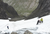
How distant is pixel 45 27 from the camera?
1159 centimetres

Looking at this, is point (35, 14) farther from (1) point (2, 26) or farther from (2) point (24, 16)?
(1) point (2, 26)

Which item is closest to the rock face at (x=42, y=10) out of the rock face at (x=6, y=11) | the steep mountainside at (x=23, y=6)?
the steep mountainside at (x=23, y=6)

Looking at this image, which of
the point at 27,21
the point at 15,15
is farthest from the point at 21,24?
the point at 15,15

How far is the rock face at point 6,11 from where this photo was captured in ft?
49.0

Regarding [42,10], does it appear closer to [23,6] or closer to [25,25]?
[23,6]

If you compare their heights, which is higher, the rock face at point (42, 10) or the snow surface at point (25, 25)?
the rock face at point (42, 10)

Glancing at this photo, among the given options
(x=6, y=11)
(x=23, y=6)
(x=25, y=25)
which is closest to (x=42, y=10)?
(x=23, y=6)

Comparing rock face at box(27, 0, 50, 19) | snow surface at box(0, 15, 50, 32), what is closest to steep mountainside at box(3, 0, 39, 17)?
rock face at box(27, 0, 50, 19)

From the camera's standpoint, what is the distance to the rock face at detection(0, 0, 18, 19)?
588 inches

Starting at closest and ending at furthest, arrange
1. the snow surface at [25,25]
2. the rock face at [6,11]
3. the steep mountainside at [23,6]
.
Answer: the snow surface at [25,25] < the steep mountainside at [23,6] < the rock face at [6,11]

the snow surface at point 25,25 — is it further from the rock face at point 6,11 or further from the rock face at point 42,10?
the rock face at point 6,11

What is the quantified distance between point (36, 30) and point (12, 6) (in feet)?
17.8

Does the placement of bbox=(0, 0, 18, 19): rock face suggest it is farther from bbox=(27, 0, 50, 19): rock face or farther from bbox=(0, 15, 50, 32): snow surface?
bbox=(27, 0, 50, 19): rock face

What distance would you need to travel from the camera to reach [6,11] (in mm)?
15469
